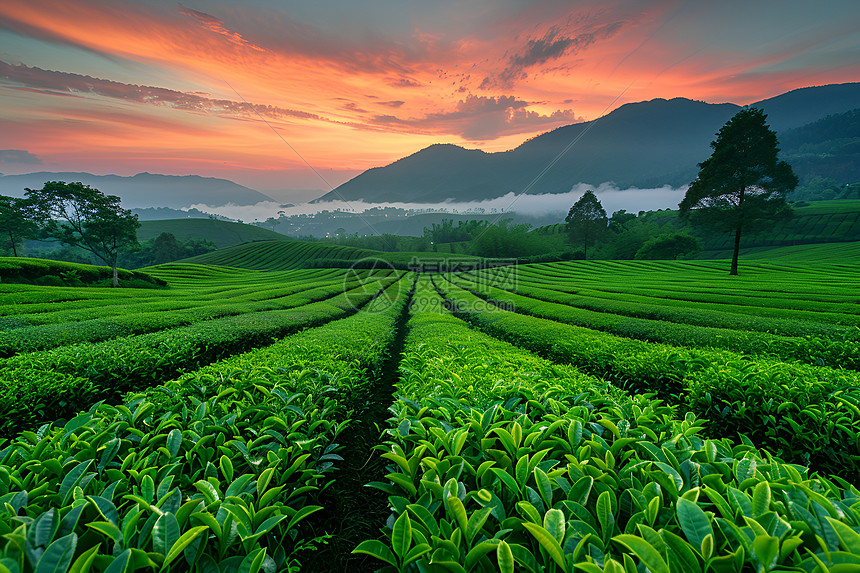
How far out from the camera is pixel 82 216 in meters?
33.6

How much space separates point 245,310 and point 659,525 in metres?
18.5

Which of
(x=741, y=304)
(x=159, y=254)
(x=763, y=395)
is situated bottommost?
(x=741, y=304)

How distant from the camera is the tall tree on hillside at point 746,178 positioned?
25578mm

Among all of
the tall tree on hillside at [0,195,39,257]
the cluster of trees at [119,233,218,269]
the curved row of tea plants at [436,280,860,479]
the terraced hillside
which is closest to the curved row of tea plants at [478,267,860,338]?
the curved row of tea plants at [436,280,860,479]

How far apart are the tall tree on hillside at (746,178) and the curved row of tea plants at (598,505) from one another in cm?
3253

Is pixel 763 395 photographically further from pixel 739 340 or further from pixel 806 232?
pixel 806 232

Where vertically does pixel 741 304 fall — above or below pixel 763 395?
below

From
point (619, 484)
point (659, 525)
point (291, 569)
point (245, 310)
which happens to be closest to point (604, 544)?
point (659, 525)

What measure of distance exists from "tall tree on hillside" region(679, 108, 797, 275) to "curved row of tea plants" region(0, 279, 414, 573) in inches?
1356

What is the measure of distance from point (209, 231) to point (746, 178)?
202 meters

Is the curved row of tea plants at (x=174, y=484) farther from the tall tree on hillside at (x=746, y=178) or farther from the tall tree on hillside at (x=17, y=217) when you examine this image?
the tall tree on hillside at (x=17, y=217)

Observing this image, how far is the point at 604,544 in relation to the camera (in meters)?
1.62

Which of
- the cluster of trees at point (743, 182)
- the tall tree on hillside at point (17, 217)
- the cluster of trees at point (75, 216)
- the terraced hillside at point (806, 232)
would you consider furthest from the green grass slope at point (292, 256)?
the terraced hillside at point (806, 232)

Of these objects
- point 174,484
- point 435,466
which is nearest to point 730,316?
point 435,466
